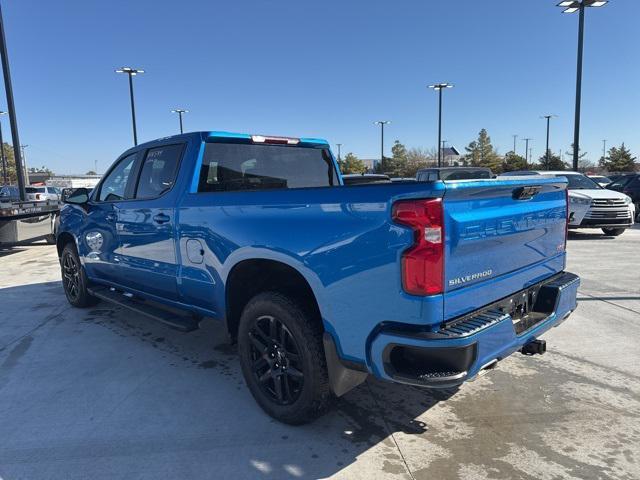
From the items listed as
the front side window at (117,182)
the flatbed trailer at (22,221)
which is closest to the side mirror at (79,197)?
the front side window at (117,182)

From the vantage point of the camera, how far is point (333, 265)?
264cm

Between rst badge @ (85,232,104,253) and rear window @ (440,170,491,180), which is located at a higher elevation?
rear window @ (440,170,491,180)

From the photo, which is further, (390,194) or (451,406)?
(451,406)

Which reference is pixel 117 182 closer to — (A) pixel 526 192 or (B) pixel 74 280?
(B) pixel 74 280

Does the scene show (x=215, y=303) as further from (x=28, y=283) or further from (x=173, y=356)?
(x=28, y=283)

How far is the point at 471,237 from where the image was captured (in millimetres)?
2498

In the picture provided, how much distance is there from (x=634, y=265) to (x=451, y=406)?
6.66 metres

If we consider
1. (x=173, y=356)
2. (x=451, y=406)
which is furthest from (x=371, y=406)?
(x=173, y=356)

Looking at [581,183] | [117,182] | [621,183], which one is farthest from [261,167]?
[621,183]

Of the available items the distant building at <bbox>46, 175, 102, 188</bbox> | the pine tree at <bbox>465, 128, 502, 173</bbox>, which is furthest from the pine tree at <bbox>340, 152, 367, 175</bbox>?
the distant building at <bbox>46, 175, 102, 188</bbox>

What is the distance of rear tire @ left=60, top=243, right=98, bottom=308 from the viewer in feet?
19.6

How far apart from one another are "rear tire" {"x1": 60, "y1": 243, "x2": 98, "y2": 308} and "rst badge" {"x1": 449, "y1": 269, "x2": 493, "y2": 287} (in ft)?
16.3

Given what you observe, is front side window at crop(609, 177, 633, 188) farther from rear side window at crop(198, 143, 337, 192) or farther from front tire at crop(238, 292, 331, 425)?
front tire at crop(238, 292, 331, 425)

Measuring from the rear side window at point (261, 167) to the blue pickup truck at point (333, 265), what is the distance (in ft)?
0.04
